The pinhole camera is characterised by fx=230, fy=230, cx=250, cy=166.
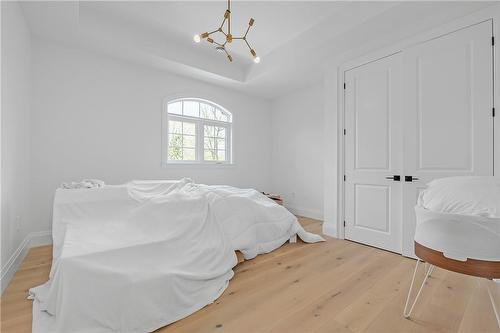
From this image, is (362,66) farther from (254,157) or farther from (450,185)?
(254,157)

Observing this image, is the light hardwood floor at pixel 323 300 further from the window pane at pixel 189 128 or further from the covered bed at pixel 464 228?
the window pane at pixel 189 128

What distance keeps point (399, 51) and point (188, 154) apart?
3.61 m

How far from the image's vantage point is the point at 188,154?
4.44 m

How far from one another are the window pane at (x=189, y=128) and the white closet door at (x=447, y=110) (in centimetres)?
346

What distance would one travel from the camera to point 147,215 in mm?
2078

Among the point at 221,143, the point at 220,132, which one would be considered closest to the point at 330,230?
the point at 221,143

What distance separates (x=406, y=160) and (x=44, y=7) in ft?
14.1

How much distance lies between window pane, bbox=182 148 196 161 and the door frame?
2659 millimetres

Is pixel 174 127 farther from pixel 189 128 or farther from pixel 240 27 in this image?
pixel 240 27

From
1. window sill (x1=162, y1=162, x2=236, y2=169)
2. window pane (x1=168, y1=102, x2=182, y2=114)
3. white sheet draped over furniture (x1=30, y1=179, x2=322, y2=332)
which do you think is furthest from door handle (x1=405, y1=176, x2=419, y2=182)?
window pane (x1=168, y1=102, x2=182, y2=114)

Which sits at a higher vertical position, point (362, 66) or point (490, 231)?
point (362, 66)

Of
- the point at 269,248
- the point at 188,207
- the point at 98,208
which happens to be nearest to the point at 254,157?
the point at 269,248

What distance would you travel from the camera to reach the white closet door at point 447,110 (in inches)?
87.0

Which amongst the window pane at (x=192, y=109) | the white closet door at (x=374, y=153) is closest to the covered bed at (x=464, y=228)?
the white closet door at (x=374, y=153)
